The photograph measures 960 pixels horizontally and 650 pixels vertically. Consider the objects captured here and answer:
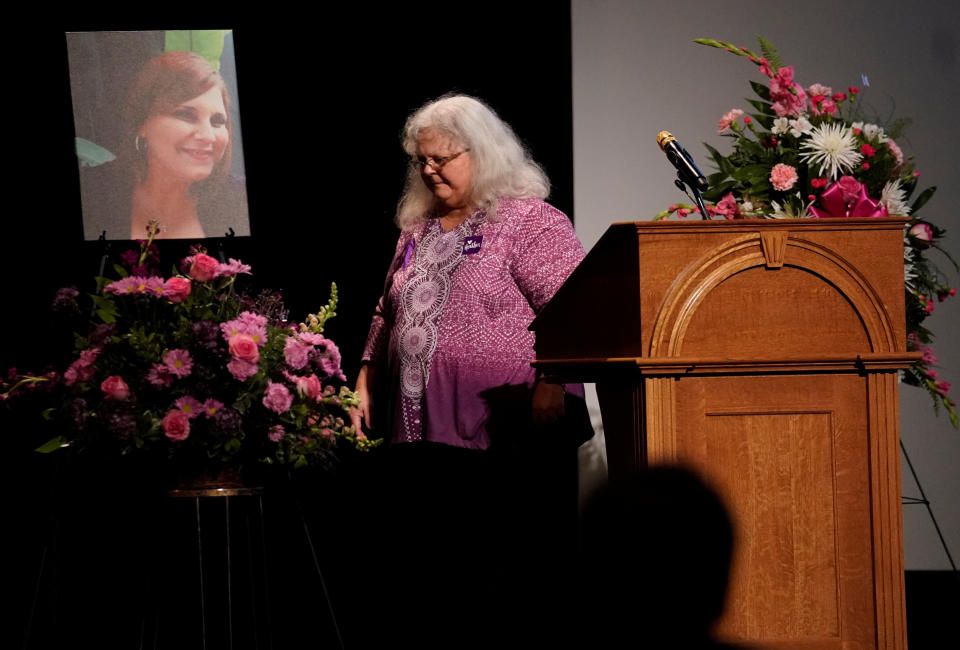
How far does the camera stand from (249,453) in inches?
85.5

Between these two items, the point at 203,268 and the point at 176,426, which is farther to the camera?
the point at 203,268

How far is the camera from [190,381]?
2.16 m

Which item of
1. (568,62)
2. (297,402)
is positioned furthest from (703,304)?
(568,62)

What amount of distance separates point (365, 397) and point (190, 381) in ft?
2.66

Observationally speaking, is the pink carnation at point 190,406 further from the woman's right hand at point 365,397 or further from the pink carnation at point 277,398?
the woman's right hand at point 365,397

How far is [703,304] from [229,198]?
259 cm

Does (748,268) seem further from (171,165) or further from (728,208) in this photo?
(171,165)

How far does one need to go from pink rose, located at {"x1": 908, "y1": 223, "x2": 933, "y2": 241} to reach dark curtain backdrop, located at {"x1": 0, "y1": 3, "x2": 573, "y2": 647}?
1.27m

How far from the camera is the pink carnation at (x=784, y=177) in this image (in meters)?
2.41

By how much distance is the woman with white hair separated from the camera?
2.56m

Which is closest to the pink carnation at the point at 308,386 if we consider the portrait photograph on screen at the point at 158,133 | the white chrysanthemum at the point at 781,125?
the white chrysanthemum at the point at 781,125

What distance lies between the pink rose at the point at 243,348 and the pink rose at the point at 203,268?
6.8 inches

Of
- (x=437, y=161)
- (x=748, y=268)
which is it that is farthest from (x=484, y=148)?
(x=748, y=268)

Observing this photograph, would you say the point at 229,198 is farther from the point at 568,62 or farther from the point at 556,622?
the point at 556,622
